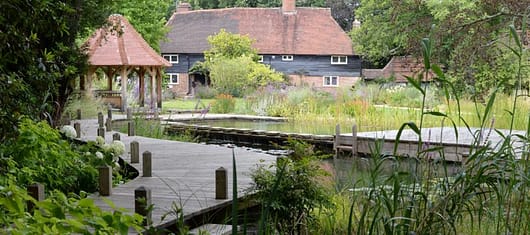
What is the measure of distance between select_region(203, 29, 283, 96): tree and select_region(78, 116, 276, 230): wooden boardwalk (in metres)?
14.1

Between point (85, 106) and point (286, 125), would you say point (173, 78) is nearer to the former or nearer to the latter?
point (85, 106)

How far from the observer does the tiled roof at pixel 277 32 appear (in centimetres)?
2997

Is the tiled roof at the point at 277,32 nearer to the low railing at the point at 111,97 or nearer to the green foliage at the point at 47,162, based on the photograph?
the low railing at the point at 111,97

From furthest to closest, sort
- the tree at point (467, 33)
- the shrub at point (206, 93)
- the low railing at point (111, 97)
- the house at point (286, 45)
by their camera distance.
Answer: the house at point (286, 45), the shrub at point (206, 93), the low railing at point (111, 97), the tree at point (467, 33)

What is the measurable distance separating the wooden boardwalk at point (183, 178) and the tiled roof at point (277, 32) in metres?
21.6

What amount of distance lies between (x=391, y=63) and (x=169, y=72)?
10599 mm

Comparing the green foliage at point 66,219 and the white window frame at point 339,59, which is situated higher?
the white window frame at point 339,59

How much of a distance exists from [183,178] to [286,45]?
2512 centimetres

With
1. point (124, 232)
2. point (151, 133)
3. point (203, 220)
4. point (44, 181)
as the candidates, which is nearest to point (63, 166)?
point (44, 181)

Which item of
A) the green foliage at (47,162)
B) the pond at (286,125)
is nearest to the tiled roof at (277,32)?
the pond at (286,125)

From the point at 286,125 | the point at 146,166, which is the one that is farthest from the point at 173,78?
the point at 146,166

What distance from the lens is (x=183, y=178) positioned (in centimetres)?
545

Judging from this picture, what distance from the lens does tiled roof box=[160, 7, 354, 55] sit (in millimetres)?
29969

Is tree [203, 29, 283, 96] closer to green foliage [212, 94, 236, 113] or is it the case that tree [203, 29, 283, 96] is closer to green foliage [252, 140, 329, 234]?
green foliage [212, 94, 236, 113]
